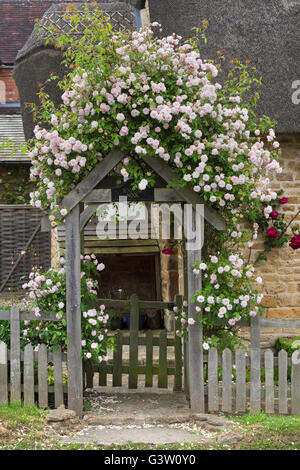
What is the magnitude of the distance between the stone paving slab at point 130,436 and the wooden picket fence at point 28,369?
2.16 ft

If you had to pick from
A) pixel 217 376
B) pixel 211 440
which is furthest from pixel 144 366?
pixel 211 440

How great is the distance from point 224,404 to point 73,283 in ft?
6.04

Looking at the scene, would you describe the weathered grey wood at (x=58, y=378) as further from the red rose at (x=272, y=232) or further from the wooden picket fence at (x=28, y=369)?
the red rose at (x=272, y=232)

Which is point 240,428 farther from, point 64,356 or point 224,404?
point 64,356

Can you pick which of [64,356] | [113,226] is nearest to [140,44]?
[64,356]

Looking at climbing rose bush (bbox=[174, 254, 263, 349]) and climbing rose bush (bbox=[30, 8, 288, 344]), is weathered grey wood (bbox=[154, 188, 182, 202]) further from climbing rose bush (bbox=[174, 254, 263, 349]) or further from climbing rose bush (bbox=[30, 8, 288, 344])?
climbing rose bush (bbox=[174, 254, 263, 349])

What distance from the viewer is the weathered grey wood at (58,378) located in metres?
6.42

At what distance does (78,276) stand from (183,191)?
1.28 metres

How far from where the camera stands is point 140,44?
605 cm

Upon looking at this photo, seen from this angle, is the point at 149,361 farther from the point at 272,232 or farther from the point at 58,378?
the point at 272,232

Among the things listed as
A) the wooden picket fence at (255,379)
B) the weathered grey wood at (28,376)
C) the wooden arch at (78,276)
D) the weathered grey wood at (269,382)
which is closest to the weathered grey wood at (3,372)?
the weathered grey wood at (28,376)

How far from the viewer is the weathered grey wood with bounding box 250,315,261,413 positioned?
6277mm
